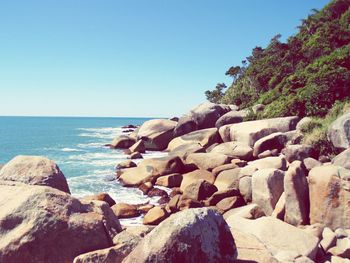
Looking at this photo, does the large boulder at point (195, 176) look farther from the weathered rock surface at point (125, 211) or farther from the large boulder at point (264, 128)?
the large boulder at point (264, 128)

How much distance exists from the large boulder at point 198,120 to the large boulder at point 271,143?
38.6 feet

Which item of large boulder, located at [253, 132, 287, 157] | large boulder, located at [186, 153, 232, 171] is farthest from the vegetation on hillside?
large boulder, located at [186, 153, 232, 171]

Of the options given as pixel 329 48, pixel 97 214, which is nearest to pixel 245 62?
pixel 329 48

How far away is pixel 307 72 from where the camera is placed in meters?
29.1

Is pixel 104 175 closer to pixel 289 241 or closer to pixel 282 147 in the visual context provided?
pixel 282 147

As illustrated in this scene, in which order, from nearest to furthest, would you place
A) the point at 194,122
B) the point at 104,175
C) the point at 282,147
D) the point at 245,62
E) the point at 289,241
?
the point at 289,241, the point at 282,147, the point at 104,175, the point at 194,122, the point at 245,62

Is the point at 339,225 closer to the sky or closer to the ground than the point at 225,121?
closer to the ground

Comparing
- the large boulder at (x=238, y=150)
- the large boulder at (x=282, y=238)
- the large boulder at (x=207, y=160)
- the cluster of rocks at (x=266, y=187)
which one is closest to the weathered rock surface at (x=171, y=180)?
the cluster of rocks at (x=266, y=187)

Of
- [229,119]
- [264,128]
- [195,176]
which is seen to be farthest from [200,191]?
[229,119]

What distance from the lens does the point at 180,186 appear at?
18.3m

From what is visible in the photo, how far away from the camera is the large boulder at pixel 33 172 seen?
24.4ft

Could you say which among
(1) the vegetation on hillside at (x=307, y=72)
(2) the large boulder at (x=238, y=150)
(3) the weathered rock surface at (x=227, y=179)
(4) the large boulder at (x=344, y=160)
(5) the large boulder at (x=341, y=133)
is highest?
(1) the vegetation on hillside at (x=307, y=72)

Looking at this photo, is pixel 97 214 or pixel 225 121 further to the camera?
pixel 225 121

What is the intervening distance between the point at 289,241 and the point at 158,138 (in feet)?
80.0
